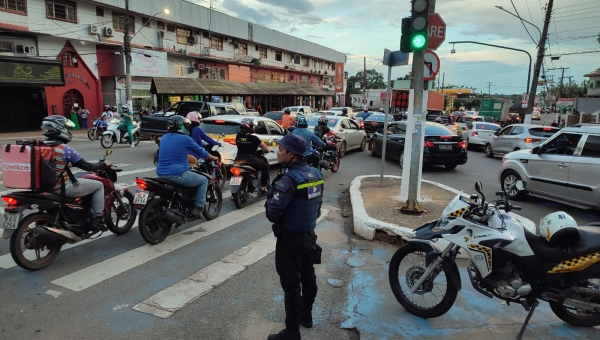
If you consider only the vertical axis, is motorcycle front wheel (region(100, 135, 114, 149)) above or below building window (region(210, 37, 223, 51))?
below

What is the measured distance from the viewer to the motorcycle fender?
360 cm

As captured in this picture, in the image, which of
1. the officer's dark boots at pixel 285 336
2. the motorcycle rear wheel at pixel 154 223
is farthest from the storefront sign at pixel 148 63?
the officer's dark boots at pixel 285 336

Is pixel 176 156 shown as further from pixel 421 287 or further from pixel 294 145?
pixel 421 287

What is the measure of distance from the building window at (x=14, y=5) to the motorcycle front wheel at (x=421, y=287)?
2471cm

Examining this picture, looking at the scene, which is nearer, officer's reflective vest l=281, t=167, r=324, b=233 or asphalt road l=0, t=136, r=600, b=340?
officer's reflective vest l=281, t=167, r=324, b=233

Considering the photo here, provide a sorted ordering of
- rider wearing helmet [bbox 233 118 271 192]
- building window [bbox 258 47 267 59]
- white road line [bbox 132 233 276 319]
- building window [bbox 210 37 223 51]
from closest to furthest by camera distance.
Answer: white road line [bbox 132 233 276 319] < rider wearing helmet [bbox 233 118 271 192] < building window [bbox 210 37 223 51] < building window [bbox 258 47 267 59]

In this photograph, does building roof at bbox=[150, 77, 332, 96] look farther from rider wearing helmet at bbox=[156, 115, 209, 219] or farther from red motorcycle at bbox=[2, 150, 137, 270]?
red motorcycle at bbox=[2, 150, 137, 270]

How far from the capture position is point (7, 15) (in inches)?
807

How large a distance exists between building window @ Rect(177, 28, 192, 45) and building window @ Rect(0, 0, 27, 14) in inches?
469

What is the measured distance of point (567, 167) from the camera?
26.0 feet

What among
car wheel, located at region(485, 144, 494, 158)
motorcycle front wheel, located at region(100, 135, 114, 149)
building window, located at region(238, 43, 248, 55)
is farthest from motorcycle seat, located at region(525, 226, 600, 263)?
building window, located at region(238, 43, 248, 55)

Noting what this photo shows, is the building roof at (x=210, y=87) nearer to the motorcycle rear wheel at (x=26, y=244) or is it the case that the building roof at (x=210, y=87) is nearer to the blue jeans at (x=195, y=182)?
the blue jeans at (x=195, y=182)

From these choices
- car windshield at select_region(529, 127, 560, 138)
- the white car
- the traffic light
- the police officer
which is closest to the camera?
the police officer

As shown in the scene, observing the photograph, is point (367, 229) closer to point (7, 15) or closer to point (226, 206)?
point (226, 206)
